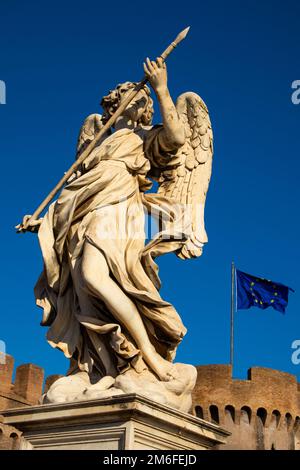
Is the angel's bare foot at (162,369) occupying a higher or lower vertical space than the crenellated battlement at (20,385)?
lower

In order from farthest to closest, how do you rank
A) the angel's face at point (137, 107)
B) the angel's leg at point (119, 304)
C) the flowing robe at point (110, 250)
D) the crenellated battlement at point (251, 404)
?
1. the crenellated battlement at point (251, 404)
2. the angel's face at point (137, 107)
3. the flowing robe at point (110, 250)
4. the angel's leg at point (119, 304)

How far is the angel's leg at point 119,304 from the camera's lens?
4738 millimetres

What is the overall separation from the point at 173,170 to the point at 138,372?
1.50m

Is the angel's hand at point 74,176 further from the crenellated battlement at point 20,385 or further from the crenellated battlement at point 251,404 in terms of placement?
the crenellated battlement at point 251,404

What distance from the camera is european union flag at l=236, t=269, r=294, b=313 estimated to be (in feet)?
91.5

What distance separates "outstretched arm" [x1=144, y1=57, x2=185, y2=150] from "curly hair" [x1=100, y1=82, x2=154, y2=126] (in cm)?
40

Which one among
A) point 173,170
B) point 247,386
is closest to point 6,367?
point 247,386

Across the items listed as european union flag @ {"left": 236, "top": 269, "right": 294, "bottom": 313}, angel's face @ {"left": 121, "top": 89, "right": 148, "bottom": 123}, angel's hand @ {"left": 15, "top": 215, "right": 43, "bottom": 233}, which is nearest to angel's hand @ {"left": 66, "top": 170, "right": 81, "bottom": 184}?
angel's hand @ {"left": 15, "top": 215, "right": 43, "bottom": 233}

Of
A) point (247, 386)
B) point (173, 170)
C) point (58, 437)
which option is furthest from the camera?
point (247, 386)

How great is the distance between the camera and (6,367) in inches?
1017

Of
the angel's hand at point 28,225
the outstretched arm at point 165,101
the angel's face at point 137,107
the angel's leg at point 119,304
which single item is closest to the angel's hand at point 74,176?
the angel's hand at point 28,225

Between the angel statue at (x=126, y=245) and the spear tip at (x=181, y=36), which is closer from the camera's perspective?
the angel statue at (x=126, y=245)

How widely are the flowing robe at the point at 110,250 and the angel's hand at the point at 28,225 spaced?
63mm
